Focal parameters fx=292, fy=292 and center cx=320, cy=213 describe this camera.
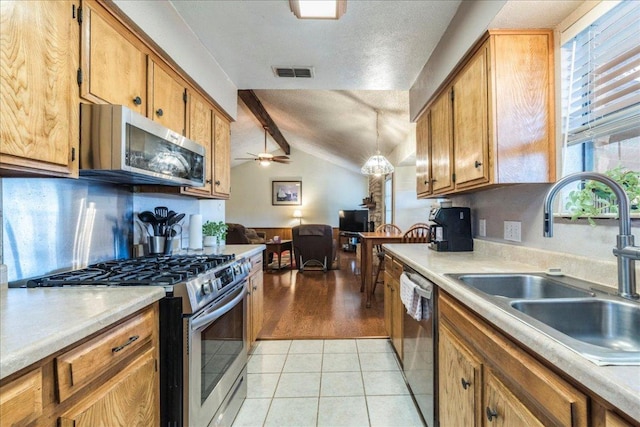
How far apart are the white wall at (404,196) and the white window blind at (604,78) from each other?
439 cm

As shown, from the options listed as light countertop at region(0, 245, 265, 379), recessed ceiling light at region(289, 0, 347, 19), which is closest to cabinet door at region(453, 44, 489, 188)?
recessed ceiling light at region(289, 0, 347, 19)

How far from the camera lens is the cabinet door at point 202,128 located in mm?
2100

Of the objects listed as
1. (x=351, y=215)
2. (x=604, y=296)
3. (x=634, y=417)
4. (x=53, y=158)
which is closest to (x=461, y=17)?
(x=604, y=296)

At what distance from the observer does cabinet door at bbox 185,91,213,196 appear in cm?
210

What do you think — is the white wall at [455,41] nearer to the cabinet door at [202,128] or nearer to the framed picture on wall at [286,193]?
the cabinet door at [202,128]

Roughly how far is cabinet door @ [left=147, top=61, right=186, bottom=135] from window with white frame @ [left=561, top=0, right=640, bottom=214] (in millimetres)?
2142

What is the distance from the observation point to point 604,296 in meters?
0.99

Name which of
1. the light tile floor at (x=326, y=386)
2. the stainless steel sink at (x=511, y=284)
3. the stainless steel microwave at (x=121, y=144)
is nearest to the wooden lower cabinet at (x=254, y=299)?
the light tile floor at (x=326, y=386)

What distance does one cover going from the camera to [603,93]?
1.25 metres

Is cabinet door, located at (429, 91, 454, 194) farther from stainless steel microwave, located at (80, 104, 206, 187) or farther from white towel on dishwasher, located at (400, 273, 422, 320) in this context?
stainless steel microwave, located at (80, 104, 206, 187)

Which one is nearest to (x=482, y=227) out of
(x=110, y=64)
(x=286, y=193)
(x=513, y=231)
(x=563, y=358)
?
(x=513, y=231)

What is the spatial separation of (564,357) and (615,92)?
3.94ft

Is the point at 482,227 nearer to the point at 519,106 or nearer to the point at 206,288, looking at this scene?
the point at 519,106

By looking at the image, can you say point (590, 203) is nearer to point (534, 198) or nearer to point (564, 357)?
point (534, 198)
